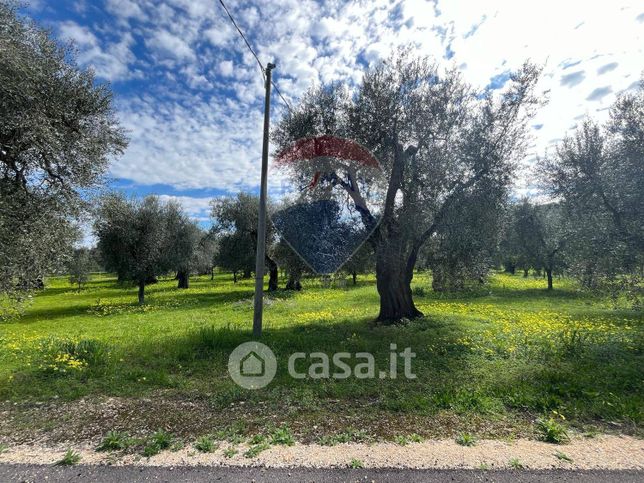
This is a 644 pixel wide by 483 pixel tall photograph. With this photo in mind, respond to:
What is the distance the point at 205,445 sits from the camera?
4.25 meters

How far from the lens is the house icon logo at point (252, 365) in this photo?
6.97 m

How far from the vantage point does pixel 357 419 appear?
516 cm

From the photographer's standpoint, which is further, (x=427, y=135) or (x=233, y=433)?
(x=427, y=135)

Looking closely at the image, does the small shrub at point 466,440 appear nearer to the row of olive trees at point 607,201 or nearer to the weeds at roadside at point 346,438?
the weeds at roadside at point 346,438

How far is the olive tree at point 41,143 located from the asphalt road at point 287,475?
6.15 meters

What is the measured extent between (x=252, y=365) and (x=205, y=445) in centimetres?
388

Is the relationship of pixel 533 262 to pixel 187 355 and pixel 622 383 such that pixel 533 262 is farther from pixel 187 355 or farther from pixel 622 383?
pixel 187 355

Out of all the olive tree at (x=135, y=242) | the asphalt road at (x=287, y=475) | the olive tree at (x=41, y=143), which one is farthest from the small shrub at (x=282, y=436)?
the olive tree at (x=135, y=242)

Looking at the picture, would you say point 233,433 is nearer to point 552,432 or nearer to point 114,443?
point 114,443

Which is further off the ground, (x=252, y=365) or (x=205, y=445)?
(x=205, y=445)

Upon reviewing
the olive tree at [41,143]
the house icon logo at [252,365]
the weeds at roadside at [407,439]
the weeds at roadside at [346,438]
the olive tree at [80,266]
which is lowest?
the house icon logo at [252,365]

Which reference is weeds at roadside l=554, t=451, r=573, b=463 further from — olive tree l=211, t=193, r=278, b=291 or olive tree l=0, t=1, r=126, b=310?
olive tree l=211, t=193, r=278, b=291

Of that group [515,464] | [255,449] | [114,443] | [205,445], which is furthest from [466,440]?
[114,443]

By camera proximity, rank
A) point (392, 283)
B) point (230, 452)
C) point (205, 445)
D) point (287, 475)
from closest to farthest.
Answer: point (287, 475)
point (230, 452)
point (205, 445)
point (392, 283)
